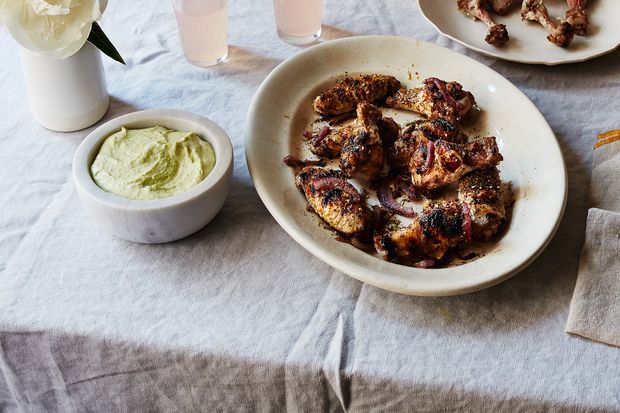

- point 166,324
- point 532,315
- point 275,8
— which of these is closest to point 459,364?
point 532,315

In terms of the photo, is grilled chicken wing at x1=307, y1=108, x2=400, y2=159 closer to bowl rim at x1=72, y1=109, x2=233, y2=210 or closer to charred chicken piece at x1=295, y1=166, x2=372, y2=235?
charred chicken piece at x1=295, y1=166, x2=372, y2=235

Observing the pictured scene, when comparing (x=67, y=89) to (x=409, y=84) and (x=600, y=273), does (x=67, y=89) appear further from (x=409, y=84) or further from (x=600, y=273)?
(x=600, y=273)

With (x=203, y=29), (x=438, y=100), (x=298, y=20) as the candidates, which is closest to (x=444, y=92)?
(x=438, y=100)

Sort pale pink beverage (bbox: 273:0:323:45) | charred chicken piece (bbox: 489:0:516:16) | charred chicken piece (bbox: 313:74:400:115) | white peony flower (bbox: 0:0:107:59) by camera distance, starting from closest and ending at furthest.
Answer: white peony flower (bbox: 0:0:107:59)
charred chicken piece (bbox: 313:74:400:115)
pale pink beverage (bbox: 273:0:323:45)
charred chicken piece (bbox: 489:0:516:16)

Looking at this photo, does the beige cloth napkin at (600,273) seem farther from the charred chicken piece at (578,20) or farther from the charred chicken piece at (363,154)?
the charred chicken piece at (578,20)

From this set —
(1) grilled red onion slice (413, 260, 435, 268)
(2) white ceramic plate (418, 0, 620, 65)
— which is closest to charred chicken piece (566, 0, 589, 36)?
(2) white ceramic plate (418, 0, 620, 65)

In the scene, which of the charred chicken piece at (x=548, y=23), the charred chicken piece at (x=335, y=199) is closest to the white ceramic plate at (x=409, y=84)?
the charred chicken piece at (x=335, y=199)

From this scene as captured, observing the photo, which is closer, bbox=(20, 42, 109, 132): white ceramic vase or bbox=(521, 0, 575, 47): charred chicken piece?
bbox=(20, 42, 109, 132): white ceramic vase
